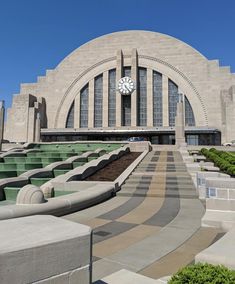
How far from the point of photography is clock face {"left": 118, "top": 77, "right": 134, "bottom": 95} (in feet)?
192

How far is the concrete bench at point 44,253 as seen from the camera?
7.99 feet

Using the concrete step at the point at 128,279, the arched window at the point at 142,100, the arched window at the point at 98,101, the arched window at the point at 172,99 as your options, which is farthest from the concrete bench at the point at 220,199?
the arched window at the point at 98,101

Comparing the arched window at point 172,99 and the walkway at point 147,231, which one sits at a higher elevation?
the arched window at point 172,99

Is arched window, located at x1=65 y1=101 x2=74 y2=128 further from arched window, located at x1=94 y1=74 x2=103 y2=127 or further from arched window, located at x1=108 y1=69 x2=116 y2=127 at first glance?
arched window, located at x1=108 y1=69 x2=116 y2=127

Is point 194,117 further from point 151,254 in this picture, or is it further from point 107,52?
point 151,254

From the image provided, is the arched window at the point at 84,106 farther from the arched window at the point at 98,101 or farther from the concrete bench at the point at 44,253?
the concrete bench at the point at 44,253

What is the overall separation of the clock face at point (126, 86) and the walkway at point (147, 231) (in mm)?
48027

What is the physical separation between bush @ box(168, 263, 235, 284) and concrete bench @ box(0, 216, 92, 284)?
1.04 meters

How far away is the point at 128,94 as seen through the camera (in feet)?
193

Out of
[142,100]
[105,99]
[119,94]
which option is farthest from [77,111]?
[142,100]

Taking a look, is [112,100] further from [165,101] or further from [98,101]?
[165,101]

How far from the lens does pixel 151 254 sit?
5043mm

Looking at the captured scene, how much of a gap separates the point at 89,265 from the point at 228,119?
54492mm

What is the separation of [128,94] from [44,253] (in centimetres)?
5760
